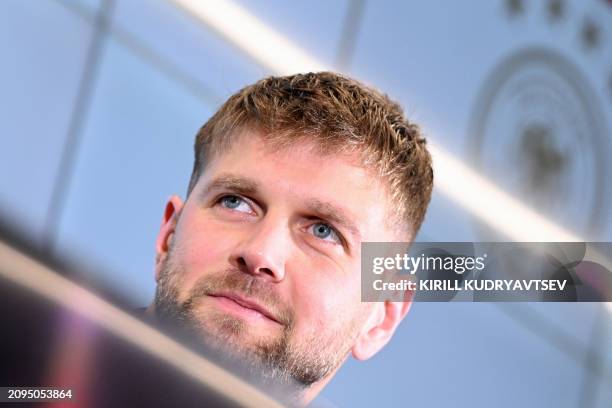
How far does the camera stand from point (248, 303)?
1.44ft

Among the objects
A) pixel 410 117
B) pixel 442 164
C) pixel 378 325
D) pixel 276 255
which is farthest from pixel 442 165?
pixel 276 255

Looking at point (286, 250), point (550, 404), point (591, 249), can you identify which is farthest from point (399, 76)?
point (286, 250)

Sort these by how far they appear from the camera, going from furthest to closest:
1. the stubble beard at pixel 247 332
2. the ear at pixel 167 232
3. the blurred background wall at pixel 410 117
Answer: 1. the blurred background wall at pixel 410 117
2. the ear at pixel 167 232
3. the stubble beard at pixel 247 332

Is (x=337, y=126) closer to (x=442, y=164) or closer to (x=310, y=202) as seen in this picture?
(x=310, y=202)

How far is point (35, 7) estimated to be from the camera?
2.60 ft

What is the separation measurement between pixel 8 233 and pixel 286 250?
23 centimetres

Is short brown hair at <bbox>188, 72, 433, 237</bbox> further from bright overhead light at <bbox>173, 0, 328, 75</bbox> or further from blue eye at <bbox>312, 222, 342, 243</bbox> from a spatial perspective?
bright overhead light at <bbox>173, 0, 328, 75</bbox>

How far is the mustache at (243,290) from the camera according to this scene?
437mm

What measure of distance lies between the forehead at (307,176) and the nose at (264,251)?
25 mm

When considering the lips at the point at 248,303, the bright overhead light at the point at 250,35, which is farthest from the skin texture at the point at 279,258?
the bright overhead light at the point at 250,35

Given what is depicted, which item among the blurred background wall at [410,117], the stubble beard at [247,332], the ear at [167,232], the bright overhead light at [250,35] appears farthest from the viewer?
the bright overhead light at [250,35]

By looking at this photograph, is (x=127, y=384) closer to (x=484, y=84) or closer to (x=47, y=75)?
(x=47, y=75)

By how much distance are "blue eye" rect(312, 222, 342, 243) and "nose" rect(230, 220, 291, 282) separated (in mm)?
22

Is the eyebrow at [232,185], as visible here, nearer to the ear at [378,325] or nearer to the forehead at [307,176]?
the forehead at [307,176]
